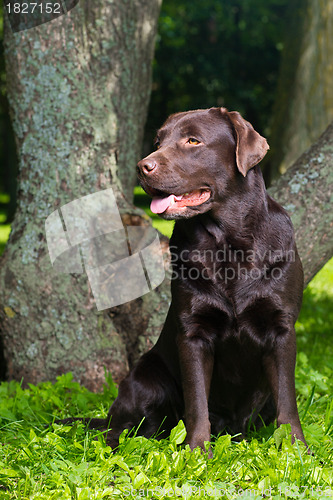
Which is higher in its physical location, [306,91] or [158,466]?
[158,466]

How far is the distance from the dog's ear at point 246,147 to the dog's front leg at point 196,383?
862mm

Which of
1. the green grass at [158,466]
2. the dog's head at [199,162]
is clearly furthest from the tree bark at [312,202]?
the dog's head at [199,162]

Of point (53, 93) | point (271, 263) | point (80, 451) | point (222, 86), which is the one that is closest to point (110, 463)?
point (80, 451)

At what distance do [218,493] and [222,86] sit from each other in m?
18.8

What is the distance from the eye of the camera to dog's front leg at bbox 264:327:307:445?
2.80 m

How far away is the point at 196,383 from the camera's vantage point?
2818mm

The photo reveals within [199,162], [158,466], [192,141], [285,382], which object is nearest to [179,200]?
[199,162]

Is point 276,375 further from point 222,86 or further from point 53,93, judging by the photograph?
point 222,86

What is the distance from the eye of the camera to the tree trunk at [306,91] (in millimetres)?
9289

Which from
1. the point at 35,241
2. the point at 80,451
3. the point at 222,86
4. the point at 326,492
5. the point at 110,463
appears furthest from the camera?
the point at 222,86

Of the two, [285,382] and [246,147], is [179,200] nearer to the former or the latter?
[246,147]

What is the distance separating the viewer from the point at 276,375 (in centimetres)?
285

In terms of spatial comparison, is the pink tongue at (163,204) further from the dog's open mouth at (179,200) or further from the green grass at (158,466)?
the green grass at (158,466)

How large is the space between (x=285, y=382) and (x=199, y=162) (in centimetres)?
111
